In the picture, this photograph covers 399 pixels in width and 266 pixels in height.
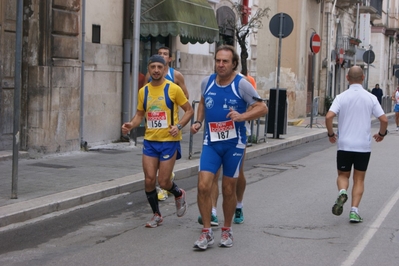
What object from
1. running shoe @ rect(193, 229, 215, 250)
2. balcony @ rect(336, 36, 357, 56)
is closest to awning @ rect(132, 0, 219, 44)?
running shoe @ rect(193, 229, 215, 250)

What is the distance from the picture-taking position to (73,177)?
11.1 meters

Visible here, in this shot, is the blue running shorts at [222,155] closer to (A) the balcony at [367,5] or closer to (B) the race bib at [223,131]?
(B) the race bib at [223,131]

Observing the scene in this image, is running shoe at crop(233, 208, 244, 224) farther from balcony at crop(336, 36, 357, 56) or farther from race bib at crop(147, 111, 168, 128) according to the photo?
balcony at crop(336, 36, 357, 56)

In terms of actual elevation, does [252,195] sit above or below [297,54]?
below

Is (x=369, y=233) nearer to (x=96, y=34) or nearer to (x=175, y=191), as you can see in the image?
(x=175, y=191)

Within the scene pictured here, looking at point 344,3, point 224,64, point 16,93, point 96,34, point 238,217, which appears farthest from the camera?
point 344,3

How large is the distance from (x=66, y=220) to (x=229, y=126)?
2.52 metres

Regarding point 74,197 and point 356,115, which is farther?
point 74,197

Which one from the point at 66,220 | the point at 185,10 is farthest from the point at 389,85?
the point at 66,220

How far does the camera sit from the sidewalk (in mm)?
8922

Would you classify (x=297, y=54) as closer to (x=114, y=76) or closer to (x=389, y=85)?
(x=114, y=76)

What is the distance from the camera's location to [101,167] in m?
12.4

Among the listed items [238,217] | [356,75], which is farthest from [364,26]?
[238,217]

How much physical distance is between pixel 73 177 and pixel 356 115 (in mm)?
4390
